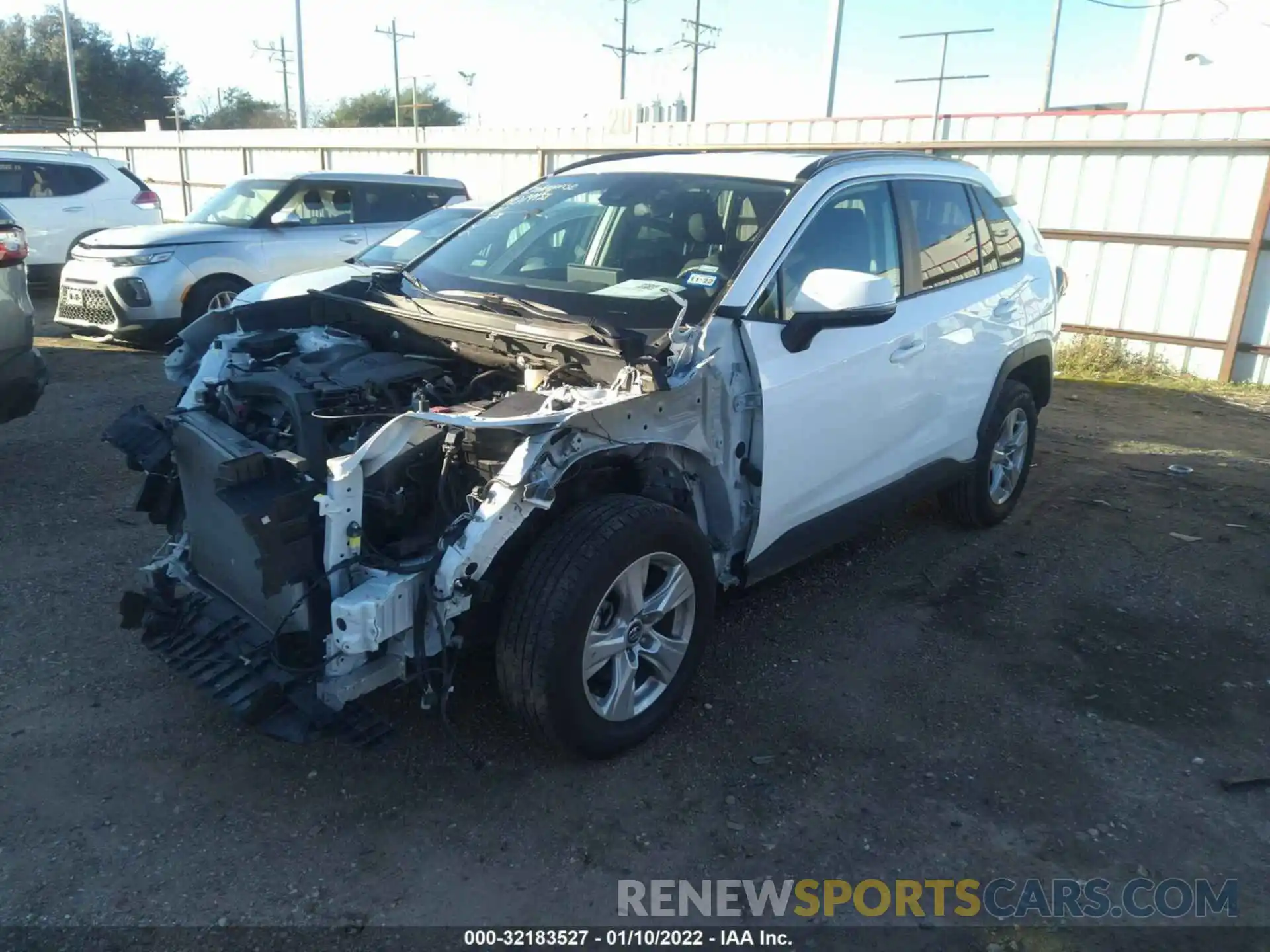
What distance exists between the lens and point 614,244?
403cm

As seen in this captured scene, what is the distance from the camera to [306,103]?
34875 millimetres

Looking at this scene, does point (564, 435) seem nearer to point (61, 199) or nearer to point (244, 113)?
point (61, 199)

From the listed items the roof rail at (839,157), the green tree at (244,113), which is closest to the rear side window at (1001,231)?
the roof rail at (839,157)

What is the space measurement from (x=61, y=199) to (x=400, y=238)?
6.97 metres

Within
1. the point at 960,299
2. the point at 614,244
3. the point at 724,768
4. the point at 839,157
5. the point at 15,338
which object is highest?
the point at 839,157

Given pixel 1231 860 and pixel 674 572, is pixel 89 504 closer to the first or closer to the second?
pixel 674 572

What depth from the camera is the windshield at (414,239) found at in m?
7.66

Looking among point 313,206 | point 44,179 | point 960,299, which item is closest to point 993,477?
point 960,299

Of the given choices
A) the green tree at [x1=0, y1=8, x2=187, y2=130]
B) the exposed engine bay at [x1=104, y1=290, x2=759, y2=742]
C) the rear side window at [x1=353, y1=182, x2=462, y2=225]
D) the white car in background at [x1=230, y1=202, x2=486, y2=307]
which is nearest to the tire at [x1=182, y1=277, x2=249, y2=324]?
the white car in background at [x1=230, y1=202, x2=486, y2=307]

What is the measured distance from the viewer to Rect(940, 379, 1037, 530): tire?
5.12 meters

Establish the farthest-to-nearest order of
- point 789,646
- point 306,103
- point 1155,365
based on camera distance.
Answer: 1. point 306,103
2. point 1155,365
3. point 789,646

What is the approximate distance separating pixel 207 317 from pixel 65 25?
4177 centimetres

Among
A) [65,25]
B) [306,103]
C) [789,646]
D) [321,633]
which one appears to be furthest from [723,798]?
[65,25]

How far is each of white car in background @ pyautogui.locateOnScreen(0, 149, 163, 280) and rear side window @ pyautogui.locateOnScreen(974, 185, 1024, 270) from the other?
11.1 metres
